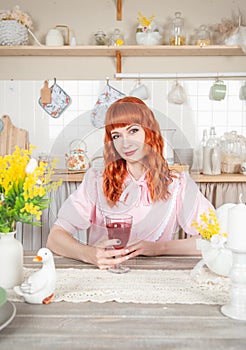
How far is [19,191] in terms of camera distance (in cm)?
99

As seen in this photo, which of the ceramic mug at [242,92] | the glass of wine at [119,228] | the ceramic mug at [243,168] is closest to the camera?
the glass of wine at [119,228]

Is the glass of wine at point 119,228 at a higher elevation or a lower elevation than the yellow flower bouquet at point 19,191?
lower

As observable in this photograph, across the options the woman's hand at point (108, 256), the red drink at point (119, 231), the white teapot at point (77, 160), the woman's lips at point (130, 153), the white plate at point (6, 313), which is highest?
the woman's lips at point (130, 153)

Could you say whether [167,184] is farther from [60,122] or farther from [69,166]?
[60,122]

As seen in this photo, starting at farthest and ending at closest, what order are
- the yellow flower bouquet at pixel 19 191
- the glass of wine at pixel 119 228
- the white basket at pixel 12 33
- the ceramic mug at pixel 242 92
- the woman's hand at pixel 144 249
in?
the ceramic mug at pixel 242 92, the white basket at pixel 12 33, the woman's hand at pixel 144 249, the glass of wine at pixel 119 228, the yellow flower bouquet at pixel 19 191

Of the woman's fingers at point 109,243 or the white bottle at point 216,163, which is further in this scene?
the white bottle at point 216,163

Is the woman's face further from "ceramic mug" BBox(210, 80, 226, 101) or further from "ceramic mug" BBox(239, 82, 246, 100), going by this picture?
"ceramic mug" BBox(239, 82, 246, 100)

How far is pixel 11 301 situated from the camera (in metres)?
0.93

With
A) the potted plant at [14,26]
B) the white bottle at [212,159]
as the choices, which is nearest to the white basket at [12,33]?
the potted plant at [14,26]

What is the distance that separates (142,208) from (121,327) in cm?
76

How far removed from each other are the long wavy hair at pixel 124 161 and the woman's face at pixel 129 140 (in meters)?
0.01

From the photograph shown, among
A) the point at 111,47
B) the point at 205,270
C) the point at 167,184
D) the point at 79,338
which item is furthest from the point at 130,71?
the point at 79,338

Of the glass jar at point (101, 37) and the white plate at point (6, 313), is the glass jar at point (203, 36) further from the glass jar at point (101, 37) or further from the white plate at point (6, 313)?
the white plate at point (6, 313)

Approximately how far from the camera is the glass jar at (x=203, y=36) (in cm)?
317
